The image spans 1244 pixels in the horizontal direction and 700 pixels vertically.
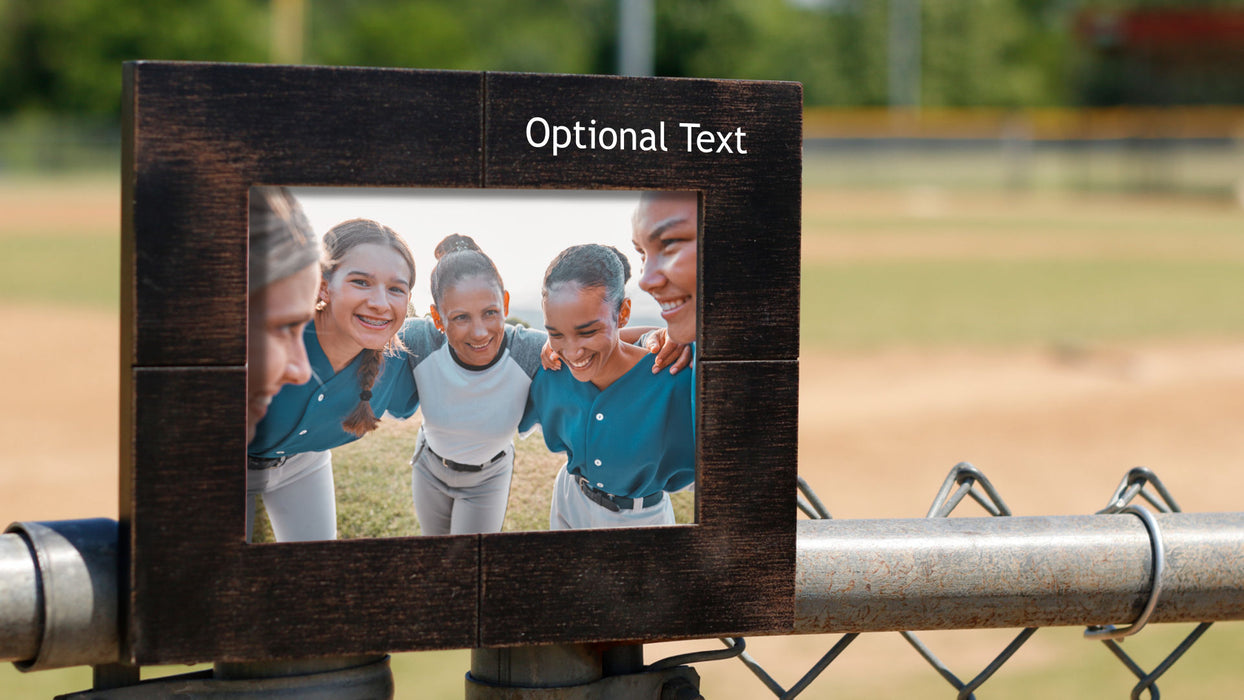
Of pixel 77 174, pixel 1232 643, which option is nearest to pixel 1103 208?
pixel 77 174

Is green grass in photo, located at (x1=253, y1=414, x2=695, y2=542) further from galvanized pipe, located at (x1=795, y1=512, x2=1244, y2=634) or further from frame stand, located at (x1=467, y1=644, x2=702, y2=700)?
galvanized pipe, located at (x1=795, y1=512, x2=1244, y2=634)

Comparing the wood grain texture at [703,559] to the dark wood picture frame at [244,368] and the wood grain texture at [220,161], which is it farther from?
the wood grain texture at [220,161]

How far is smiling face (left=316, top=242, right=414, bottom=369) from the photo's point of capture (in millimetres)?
1029

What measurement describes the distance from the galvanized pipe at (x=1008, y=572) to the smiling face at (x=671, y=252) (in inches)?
9.5

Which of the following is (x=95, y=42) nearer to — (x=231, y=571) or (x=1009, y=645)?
(x=1009, y=645)

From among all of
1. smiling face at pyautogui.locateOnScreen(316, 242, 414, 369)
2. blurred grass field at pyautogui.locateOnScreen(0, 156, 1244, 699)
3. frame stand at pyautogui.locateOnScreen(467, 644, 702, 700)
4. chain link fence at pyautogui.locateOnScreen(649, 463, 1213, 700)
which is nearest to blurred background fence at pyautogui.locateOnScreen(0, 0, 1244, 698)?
blurred grass field at pyautogui.locateOnScreen(0, 156, 1244, 699)

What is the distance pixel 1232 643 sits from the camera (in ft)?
14.3

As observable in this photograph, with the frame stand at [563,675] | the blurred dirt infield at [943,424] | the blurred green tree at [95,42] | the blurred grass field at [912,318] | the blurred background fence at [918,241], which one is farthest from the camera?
the blurred green tree at [95,42]

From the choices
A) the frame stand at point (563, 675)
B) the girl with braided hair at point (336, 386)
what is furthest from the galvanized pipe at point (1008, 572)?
the girl with braided hair at point (336, 386)

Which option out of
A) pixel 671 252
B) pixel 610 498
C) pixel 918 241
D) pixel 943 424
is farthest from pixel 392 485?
pixel 918 241

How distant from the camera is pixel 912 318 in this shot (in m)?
14.6

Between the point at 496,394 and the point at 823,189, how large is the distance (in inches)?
1330

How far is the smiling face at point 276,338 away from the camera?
3.29 ft

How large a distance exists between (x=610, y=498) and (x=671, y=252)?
0.65 ft
